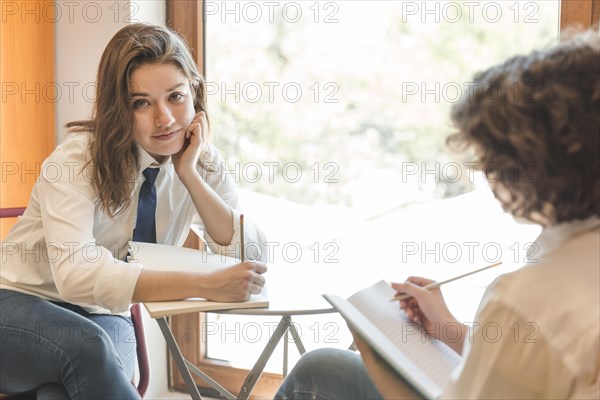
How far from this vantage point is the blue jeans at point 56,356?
149 centimetres

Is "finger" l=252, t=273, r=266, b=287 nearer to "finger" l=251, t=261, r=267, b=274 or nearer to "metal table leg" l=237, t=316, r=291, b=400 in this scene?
"finger" l=251, t=261, r=267, b=274

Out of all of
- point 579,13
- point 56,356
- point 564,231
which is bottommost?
point 56,356

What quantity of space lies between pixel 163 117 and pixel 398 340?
0.79 meters

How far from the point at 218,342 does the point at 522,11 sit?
152 centimetres

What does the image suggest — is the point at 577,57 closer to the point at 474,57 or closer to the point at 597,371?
the point at 597,371

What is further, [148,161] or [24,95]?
[24,95]

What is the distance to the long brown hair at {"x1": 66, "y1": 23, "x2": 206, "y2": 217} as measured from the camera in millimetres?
1690

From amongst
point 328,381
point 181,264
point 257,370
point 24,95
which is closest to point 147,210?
point 181,264

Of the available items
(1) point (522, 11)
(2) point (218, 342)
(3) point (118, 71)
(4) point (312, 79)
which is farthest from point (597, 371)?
(2) point (218, 342)

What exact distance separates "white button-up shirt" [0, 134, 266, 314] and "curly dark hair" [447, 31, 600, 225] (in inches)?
33.2

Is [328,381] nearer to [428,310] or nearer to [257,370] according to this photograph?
[428,310]

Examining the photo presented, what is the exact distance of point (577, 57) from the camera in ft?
3.08

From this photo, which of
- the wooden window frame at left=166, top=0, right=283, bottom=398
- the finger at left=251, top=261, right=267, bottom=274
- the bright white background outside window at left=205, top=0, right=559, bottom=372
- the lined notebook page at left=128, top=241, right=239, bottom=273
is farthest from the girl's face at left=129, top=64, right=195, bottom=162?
the wooden window frame at left=166, top=0, right=283, bottom=398

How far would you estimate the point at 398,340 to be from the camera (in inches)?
49.0
